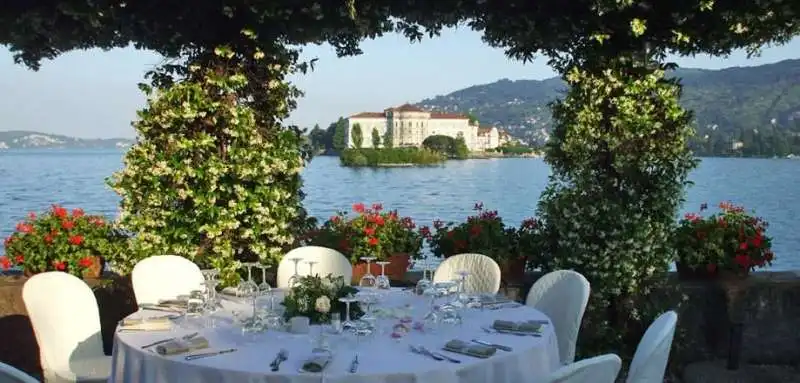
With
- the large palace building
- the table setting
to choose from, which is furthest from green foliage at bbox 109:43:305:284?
the large palace building

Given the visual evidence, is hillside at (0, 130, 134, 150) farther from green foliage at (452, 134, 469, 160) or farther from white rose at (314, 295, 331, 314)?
white rose at (314, 295, 331, 314)

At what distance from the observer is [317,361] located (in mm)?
2725

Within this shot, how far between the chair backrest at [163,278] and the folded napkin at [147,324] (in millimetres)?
1029

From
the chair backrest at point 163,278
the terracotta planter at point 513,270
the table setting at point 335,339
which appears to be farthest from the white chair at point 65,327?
the terracotta planter at point 513,270

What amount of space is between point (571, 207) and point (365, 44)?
75.8 inches

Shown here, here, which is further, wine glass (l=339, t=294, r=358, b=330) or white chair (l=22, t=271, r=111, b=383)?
white chair (l=22, t=271, r=111, b=383)

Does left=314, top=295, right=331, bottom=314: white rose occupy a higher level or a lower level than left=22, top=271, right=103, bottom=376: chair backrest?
higher

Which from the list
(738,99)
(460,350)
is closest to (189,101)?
(460,350)

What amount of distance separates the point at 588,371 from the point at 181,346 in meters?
1.54

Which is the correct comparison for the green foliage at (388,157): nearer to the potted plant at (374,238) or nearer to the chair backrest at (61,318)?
the potted plant at (374,238)

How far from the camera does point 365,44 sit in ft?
18.6

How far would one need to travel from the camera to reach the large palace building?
15359 mm

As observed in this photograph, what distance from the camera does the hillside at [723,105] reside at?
5665 mm

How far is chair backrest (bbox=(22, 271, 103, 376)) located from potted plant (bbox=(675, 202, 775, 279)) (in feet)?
13.1
